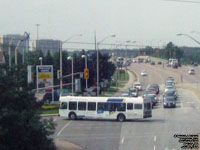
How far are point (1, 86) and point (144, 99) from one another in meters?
20.6

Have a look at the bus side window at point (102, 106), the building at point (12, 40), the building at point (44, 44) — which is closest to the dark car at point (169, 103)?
the bus side window at point (102, 106)

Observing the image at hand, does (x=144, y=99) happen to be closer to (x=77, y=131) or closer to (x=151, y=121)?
(x=151, y=121)

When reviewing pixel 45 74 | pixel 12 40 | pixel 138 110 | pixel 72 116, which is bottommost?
pixel 72 116

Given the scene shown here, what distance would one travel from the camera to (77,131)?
2945 cm

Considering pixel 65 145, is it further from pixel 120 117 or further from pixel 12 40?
pixel 12 40

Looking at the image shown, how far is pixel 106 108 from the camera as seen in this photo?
36156 millimetres

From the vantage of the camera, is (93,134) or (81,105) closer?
(93,134)

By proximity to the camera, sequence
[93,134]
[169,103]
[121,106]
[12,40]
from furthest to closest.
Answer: [12,40], [169,103], [121,106], [93,134]

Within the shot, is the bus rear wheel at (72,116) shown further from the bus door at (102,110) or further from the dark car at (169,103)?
the dark car at (169,103)

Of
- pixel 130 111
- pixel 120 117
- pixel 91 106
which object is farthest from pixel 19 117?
pixel 91 106

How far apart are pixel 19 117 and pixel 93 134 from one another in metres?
11.7

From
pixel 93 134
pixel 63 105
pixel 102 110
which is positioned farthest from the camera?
pixel 63 105

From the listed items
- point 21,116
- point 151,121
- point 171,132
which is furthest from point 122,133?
point 21,116

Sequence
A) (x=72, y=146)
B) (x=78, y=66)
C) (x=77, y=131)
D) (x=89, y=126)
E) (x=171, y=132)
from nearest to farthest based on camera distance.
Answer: (x=72, y=146)
(x=171, y=132)
(x=77, y=131)
(x=89, y=126)
(x=78, y=66)
